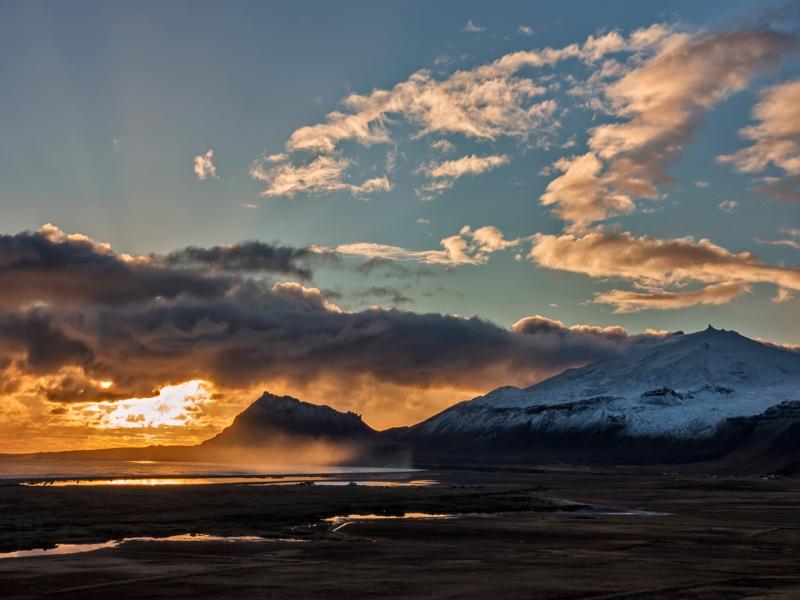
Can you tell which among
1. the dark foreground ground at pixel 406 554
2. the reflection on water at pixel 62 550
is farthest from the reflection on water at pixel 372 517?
the reflection on water at pixel 62 550

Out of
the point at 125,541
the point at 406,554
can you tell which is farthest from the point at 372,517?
the point at 406,554

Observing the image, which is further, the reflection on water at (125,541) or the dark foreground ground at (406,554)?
the reflection on water at (125,541)

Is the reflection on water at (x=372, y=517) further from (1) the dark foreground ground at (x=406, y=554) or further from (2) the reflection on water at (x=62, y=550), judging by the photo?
(2) the reflection on water at (x=62, y=550)

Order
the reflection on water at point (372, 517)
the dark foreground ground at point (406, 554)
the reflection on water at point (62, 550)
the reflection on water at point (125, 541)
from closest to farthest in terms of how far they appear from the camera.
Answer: the dark foreground ground at point (406, 554), the reflection on water at point (62, 550), the reflection on water at point (125, 541), the reflection on water at point (372, 517)

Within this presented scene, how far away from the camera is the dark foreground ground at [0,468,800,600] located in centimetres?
4438

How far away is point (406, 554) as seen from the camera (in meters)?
60.1

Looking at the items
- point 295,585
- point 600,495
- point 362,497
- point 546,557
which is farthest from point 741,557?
point 600,495

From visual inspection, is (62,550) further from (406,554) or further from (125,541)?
(406,554)

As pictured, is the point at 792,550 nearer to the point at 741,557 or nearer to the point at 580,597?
the point at 741,557

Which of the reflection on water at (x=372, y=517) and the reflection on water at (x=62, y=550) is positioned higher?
the reflection on water at (x=62, y=550)

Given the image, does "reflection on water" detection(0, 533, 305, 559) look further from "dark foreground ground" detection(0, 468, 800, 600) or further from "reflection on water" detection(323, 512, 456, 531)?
"reflection on water" detection(323, 512, 456, 531)

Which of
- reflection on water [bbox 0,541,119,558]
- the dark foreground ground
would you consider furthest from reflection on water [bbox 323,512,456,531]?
reflection on water [bbox 0,541,119,558]

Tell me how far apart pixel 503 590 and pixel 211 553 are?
76.6 feet

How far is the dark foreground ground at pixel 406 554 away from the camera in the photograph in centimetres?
4438
